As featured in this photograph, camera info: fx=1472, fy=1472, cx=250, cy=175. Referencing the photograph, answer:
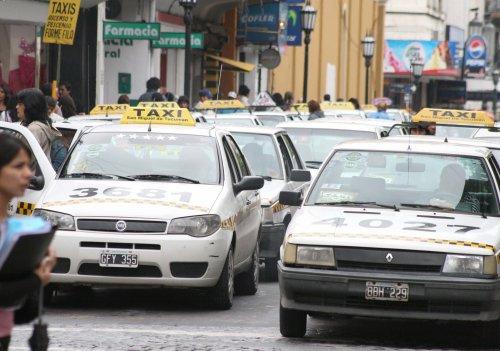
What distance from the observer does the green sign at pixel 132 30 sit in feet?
93.8

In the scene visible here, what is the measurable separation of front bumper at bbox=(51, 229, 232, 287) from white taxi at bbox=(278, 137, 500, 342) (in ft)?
3.57

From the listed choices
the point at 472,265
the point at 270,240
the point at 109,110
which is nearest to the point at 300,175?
the point at 270,240

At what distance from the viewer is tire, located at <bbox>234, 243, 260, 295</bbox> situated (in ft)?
45.4

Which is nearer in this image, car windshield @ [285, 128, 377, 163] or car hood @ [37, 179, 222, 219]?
car hood @ [37, 179, 222, 219]

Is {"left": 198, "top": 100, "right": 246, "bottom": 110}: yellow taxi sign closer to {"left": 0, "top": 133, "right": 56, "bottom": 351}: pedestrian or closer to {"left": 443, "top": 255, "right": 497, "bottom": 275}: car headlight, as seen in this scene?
{"left": 443, "top": 255, "right": 497, "bottom": 275}: car headlight

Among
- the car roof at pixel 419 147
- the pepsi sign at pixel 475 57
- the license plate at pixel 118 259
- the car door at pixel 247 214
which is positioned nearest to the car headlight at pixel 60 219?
the license plate at pixel 118 259

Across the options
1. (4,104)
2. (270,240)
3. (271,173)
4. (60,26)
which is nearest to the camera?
(270,240)

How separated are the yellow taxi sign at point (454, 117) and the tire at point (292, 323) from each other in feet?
34.0

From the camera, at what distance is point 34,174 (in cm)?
1311

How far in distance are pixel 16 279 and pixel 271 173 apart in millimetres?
10499

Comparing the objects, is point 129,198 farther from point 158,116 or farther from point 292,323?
point 158,116

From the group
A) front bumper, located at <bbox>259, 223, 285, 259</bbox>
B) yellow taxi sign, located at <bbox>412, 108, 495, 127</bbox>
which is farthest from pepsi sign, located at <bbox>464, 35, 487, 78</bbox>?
front bumper, located at <bbox>259, 223, 285, 259</bbox>

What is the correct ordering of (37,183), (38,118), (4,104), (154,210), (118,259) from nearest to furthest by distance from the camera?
1. (118,259)
2. (154,210)
3. (37,183)
4. (38,118)
5. (4,104)

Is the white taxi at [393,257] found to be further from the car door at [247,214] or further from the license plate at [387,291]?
the car door at [247,214]
